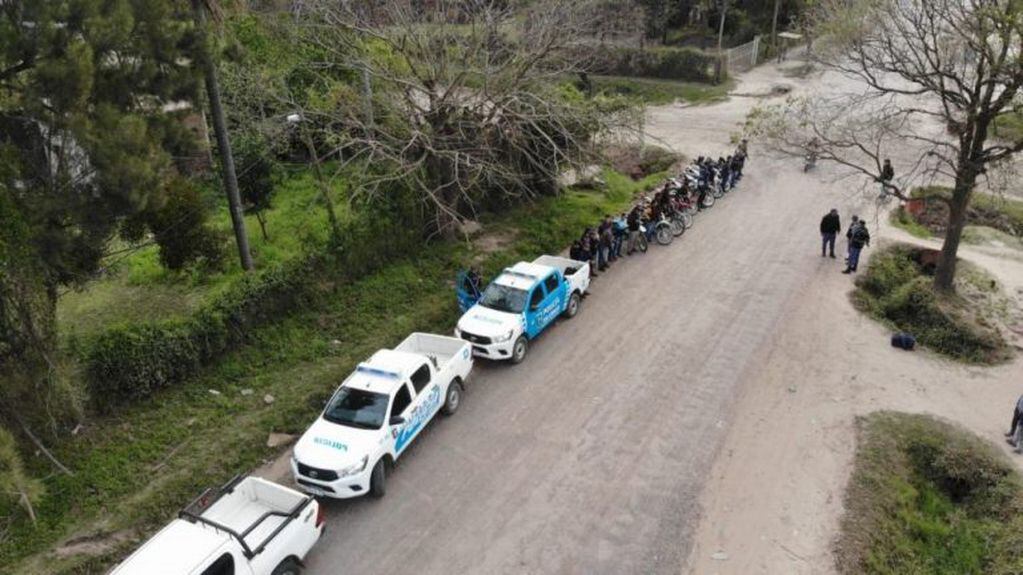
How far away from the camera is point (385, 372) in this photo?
13.3m

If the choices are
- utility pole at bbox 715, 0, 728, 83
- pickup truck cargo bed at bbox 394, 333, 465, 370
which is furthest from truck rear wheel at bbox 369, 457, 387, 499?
utility pole at bbox 715, 0, 728, 83

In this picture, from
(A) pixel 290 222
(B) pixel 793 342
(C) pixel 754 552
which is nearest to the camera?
(C) pixel 754 552

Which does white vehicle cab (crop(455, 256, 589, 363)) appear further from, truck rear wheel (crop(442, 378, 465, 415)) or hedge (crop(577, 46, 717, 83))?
hedge (crop(577, 46, 717, 83))

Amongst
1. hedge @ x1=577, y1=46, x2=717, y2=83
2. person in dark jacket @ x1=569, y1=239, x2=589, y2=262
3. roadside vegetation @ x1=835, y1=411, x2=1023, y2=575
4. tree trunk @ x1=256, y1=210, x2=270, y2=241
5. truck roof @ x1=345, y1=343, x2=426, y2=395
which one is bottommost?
roadside vegetation @ x1=835, y1=411, x2=1023, y2=575

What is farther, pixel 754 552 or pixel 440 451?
pixel 440 451

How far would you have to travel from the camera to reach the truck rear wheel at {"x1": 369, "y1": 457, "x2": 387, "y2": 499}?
1227 centimetres

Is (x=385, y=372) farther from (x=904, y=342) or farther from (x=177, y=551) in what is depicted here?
(x=904, y=342)

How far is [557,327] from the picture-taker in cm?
1809

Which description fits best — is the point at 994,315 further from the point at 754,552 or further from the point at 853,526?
the point at 754,552

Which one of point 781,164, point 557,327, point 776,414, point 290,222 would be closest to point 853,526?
point 776,414

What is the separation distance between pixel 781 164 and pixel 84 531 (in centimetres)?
2657

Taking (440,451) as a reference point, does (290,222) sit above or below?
above

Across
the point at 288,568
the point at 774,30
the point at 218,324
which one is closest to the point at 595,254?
the point at 218,324

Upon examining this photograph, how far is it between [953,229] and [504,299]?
37.7 ft
